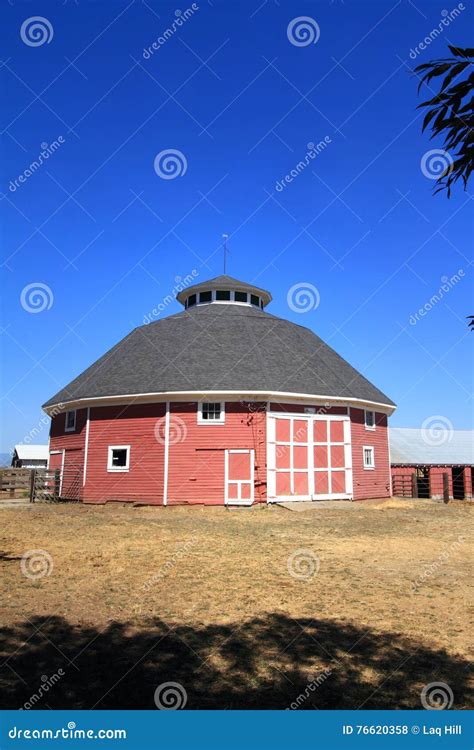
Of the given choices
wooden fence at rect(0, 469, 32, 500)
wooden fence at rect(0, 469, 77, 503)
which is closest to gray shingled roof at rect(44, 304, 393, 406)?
wooden fence at rect(0, 469, 77, 503)

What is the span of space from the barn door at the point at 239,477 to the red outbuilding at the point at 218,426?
0.04 m

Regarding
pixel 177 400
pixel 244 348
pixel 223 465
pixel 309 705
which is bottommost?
pixel 309 705

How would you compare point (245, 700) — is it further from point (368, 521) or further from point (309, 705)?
point (368, 521)

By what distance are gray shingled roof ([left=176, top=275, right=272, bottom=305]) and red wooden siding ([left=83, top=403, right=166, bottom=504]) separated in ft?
36.2

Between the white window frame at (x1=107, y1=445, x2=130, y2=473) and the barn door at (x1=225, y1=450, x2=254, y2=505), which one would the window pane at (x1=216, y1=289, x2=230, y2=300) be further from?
the barn door at (x1=225, y1=450, x2=254, y2=505)

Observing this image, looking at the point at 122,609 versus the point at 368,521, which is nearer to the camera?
the point at 122,609

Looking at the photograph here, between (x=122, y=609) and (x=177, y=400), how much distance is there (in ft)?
47.0

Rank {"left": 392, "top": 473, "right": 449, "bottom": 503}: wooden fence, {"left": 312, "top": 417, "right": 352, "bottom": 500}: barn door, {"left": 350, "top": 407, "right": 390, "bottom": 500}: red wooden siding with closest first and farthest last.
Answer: {"left": 312, "top": 417, "right": 352, "bottom": 500}: barn door
{"left": 350, "top": 407, "right": 390, "bottom": 500}: red wooden siding
{"left": 392, "top": 473, "right": 449, "bottom": 503}: wooden fence

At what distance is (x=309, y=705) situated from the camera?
419 centimetres

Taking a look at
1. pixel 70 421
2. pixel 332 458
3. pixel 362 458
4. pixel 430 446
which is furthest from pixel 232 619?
pixel 430 446

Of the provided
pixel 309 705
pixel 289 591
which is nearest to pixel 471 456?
pixel 289 591

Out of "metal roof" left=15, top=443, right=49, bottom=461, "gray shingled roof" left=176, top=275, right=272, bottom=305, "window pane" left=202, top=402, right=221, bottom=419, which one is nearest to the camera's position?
"window pane" left=202, top=402, right=221, bottom=419

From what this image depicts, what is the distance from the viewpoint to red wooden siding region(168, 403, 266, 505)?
2041 centimetres

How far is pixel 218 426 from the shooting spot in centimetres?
2069
